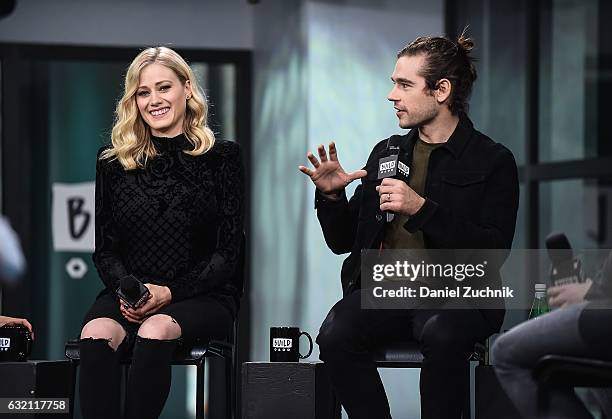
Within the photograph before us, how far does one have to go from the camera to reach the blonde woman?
2990 millimetres

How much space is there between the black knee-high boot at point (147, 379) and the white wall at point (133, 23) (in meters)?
3.06

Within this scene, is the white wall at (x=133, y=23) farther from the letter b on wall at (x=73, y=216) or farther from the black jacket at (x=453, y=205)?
the black jacket at (x=453, y=205)

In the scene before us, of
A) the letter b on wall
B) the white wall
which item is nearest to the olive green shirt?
the white wall

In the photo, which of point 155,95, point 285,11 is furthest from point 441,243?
point 285,11

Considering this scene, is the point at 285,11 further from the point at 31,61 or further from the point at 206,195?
the point at 206,195

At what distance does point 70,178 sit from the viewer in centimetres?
566

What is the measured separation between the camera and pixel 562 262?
1925 millimetres

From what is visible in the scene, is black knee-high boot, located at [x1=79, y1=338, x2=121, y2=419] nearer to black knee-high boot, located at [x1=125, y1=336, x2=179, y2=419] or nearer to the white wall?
black knee-high boot, located at [x1=125, y1=336, x2=179, y2=419]

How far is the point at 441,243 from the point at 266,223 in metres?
2.95

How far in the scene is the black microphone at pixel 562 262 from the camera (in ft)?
6.06

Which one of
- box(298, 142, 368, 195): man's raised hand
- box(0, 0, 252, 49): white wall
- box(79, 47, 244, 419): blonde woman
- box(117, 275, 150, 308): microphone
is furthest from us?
box(0, 0, 252, 49): white wall

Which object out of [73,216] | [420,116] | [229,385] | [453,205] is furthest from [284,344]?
[73,216]

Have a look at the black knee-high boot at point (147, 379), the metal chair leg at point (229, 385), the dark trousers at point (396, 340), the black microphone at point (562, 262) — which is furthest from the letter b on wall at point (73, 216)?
the black microphone at point (562, 262)

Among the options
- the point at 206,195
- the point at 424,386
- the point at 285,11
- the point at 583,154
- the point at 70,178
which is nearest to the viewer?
the point at 424,386
